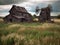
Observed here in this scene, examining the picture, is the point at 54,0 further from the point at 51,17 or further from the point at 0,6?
the point at 0,6

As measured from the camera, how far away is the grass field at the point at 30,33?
521 cm

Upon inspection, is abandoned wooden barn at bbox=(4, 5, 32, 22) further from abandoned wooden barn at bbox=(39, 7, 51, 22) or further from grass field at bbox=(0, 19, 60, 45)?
abandoned wooden barn at bbox=(39, 7, 51, 22)

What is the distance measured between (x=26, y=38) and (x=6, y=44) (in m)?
0.61

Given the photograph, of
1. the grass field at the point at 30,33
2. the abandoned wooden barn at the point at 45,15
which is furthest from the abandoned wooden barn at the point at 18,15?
the abandoned wooden barn at the point at 45,15

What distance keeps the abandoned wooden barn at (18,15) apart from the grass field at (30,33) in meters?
0.17

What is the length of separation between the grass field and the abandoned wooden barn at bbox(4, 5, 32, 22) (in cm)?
17

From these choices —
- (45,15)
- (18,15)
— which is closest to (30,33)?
(18,15)

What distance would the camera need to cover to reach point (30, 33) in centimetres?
550

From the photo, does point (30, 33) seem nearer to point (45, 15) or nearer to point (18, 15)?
point (18, 15)

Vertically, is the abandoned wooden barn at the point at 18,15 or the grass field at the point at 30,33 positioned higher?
the abandoned wooden barn at the point at 18,15

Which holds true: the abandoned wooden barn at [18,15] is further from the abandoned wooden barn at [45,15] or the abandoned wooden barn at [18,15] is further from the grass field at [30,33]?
the abandoned wooden barn at [45,15]

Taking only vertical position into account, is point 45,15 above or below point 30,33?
above

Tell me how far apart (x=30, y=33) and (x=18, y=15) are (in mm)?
877

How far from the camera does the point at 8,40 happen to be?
17.7 feet
